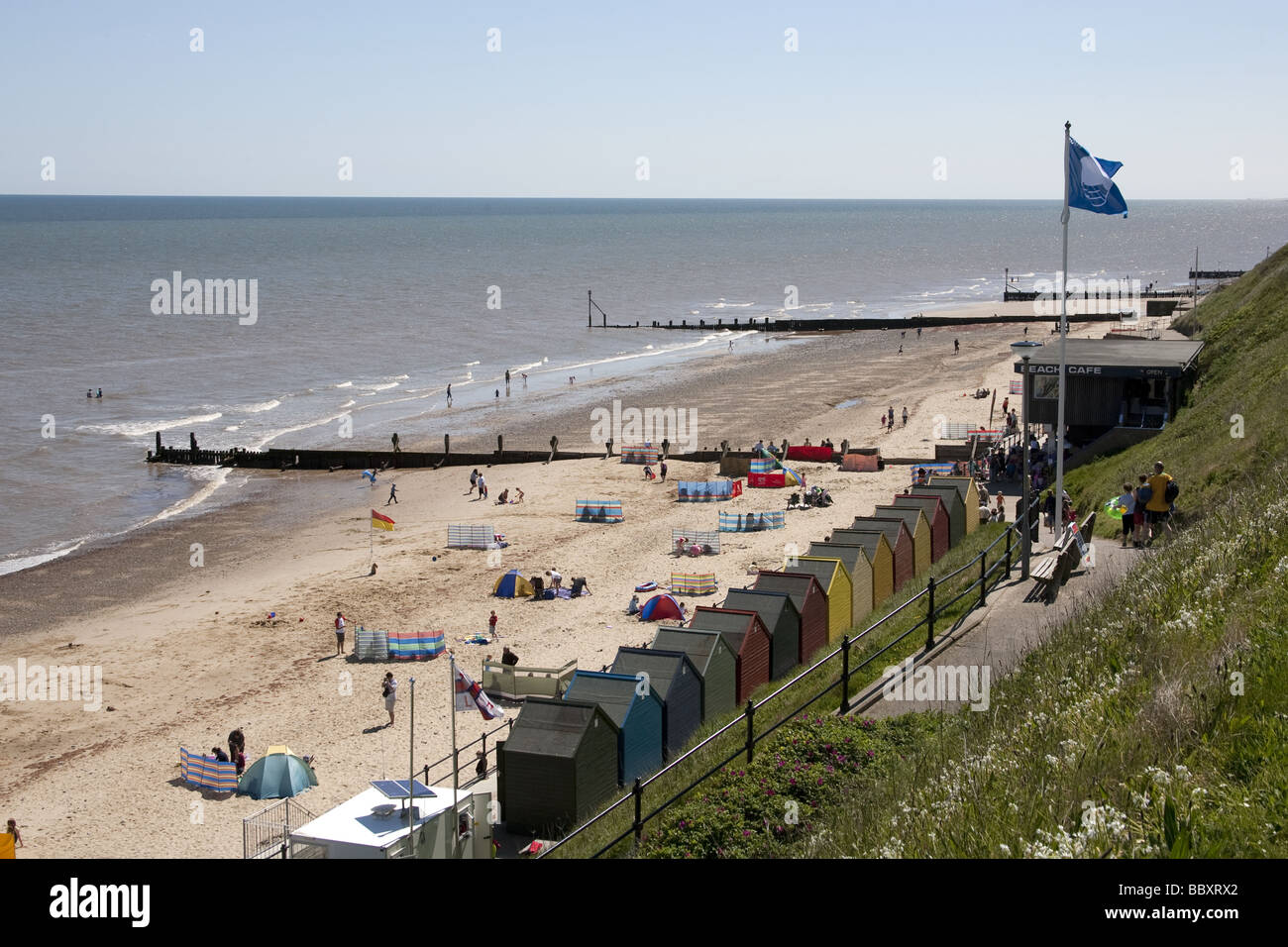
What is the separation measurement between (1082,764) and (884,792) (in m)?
2.11

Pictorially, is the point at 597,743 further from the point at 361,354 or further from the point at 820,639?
the point at 361,354

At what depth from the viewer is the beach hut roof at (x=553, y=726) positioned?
14.7 metres

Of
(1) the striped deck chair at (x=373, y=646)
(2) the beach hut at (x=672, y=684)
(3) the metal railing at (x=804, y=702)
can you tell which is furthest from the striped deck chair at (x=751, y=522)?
(2) the beach hut at (x=672, y=684)

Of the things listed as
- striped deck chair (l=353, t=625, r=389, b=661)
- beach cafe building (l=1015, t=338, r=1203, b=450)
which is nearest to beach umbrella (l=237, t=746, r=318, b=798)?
striped deck chair (l=353, t=625, r=389, b=661)

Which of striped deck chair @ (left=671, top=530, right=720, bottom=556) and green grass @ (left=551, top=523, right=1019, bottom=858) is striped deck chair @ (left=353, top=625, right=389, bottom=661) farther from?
green grass @ (left=551, top=523, right=1019, bottom=858)

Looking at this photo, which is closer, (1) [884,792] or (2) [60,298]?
(1) [884,792]

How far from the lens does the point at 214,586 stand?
1296 inches

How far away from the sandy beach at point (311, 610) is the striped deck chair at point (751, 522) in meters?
0.52

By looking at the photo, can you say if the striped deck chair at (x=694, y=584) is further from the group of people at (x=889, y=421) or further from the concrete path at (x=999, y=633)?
the group of people at (x=889, y=421)

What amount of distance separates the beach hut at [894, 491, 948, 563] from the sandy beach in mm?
6238

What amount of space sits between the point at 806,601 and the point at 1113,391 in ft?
51.0

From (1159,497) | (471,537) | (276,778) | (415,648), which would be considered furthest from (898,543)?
(471,537)
